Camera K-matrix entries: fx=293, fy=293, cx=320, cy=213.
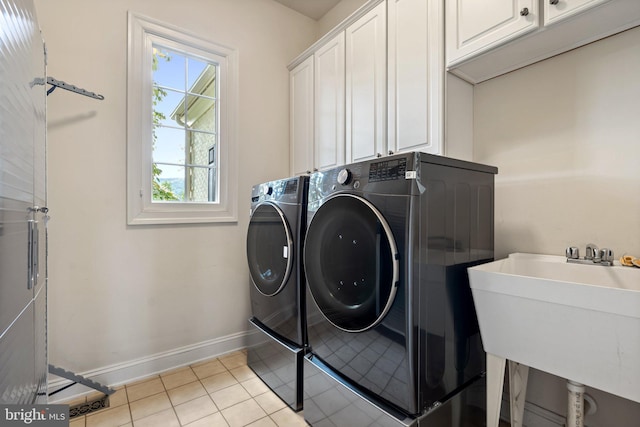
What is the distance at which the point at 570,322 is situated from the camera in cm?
95

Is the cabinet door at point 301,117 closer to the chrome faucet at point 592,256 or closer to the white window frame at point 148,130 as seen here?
the white window frame at point 148,130

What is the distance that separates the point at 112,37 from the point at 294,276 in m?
1.91

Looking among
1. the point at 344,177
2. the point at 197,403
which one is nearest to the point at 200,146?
Result: the point at 344,177

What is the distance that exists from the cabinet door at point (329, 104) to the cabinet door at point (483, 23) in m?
0.81

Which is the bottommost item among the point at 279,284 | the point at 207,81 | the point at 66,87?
the point at 279,284

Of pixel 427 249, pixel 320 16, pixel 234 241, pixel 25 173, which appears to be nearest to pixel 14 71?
pixel 25 173

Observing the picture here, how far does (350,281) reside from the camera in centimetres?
127

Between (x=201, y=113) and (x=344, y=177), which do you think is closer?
(x=344, y=177)

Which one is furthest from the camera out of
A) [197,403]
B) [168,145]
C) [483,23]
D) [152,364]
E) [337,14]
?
[337,14]

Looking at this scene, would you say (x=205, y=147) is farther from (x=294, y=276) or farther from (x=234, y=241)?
(x=294, y=276)

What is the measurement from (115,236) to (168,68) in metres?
1.27

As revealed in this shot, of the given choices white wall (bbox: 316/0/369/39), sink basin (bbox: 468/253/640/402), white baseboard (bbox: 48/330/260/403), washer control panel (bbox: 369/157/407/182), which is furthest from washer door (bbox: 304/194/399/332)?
white wall (bbox: 316/0/369/39)

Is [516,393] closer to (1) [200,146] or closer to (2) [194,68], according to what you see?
(1) [200,146]

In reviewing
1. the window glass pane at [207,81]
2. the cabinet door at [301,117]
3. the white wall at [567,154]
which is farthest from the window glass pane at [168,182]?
the white wall at [567,154]
